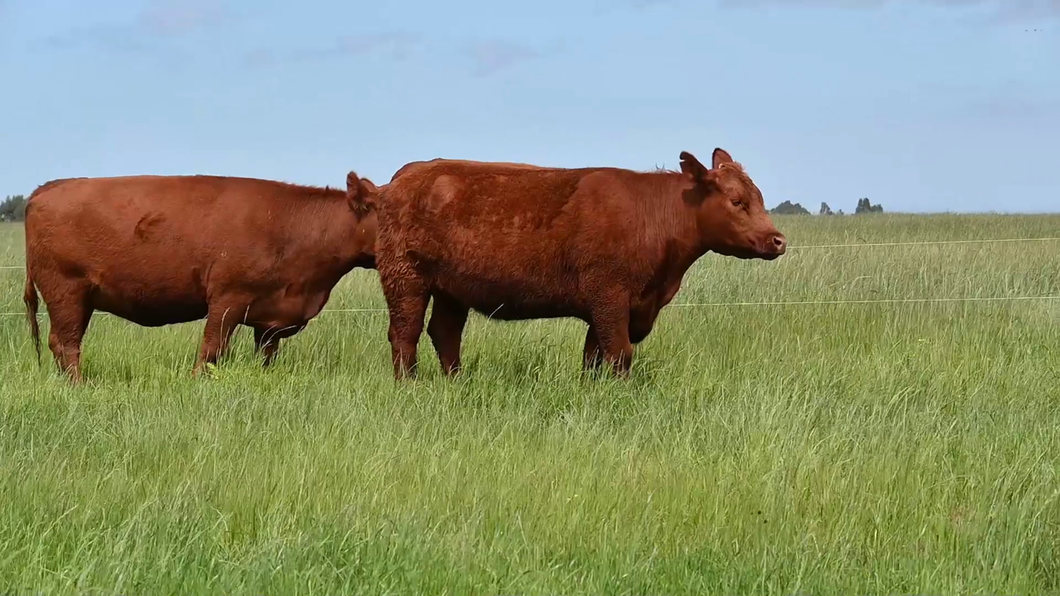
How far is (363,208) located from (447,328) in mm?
1020

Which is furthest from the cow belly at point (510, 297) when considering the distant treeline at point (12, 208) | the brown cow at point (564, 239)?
the distant treeline at point (12, 208)

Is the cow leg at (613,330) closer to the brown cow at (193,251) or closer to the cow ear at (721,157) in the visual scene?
the cow ear at (721,157)

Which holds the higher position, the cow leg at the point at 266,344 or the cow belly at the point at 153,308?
the cow belly at the point at 153,308

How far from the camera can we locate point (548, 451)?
18.6 ft

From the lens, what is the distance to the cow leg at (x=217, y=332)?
26.6 ft

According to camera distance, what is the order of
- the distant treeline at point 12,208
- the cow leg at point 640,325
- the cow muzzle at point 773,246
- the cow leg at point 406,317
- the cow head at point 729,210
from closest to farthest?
1. the cow muzzle at point 773,246
2. the cow head at point 729,210
3. the cow leg at point 640,325
4. the cow leg at point 406,317
5. the distant treeline at point 12,208

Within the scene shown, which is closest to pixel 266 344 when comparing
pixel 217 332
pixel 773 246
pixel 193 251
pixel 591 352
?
pixel 217 332

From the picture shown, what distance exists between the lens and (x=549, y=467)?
17.5ft

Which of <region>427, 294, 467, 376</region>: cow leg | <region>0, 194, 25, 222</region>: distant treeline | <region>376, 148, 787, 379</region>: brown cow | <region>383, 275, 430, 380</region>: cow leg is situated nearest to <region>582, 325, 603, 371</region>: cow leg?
<region>376, 148, 787, 379</region>: brown cow

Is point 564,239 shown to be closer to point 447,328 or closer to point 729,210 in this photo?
point 729,210

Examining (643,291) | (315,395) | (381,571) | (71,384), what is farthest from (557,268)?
(381,571)

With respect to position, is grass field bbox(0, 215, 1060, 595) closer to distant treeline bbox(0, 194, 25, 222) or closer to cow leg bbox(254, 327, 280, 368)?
cow leg bbox(254, 327, 280, 368)

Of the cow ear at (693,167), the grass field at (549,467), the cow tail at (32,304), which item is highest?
the cow ear at (693,167)

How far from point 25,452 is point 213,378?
208 centimetres
